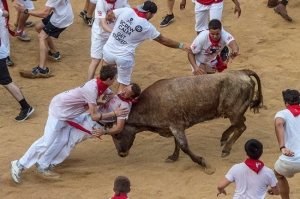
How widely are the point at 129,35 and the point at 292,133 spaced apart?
405 centimetres

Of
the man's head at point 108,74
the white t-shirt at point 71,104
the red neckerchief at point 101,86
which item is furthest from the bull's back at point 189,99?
the man's head at point 108,74

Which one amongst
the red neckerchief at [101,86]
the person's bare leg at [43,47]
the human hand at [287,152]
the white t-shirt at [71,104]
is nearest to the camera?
the human hand at [287,152]

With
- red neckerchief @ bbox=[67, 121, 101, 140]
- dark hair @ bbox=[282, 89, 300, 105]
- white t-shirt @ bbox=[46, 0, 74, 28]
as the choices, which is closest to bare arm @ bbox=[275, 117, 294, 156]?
dark hair @ bbox=[282, 89, 300, 105]

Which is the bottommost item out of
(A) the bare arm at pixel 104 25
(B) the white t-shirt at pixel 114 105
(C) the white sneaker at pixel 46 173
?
(C) the white sneaker at pixel 46 173

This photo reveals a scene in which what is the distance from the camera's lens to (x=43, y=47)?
14.8m

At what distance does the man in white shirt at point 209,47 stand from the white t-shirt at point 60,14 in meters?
3.54

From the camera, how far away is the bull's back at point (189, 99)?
37.7 feet

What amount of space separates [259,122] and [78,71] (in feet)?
14.4

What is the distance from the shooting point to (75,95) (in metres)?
11.0

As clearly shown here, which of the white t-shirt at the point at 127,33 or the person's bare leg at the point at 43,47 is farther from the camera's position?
the person's bare leg at the point at 43,47

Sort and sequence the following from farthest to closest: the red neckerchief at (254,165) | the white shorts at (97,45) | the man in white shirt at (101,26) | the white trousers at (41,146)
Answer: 1. the white shorts at (97,45)
2. the man in white shirt at (101,26)
3. the white trousers at (41,146)
4. the red neckerchief at (254,165)

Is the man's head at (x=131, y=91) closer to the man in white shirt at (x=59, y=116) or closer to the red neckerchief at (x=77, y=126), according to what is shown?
the man in white shirt at (x=59, y=116)

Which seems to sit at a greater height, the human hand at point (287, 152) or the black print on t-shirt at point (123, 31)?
the human hand at point (287, 152)

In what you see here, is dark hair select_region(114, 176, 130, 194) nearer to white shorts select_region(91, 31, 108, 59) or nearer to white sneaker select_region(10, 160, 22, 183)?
white sneaker select_region(10, 160, 22, 183)
